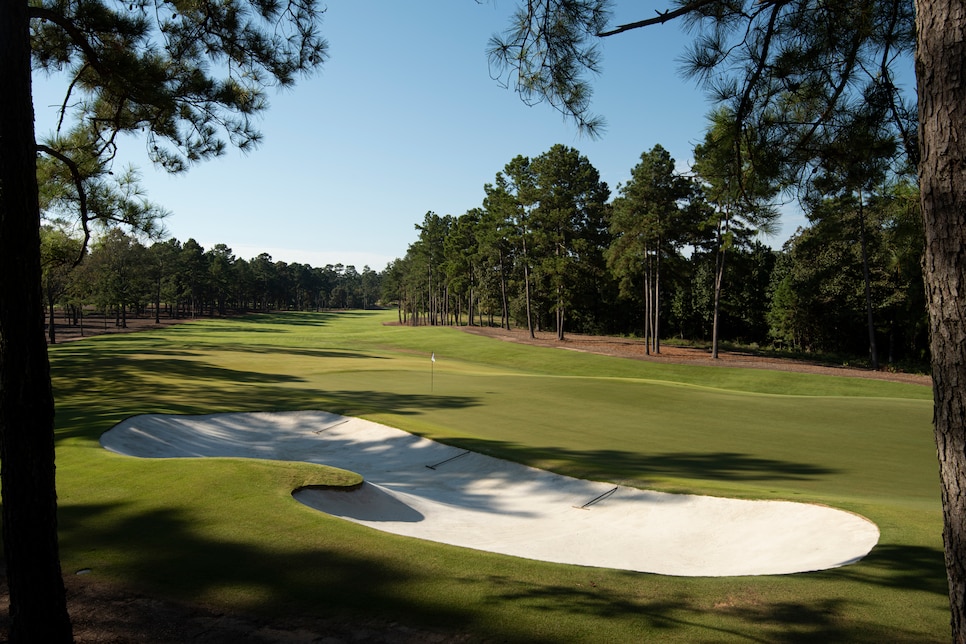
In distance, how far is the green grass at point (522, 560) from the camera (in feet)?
16.0

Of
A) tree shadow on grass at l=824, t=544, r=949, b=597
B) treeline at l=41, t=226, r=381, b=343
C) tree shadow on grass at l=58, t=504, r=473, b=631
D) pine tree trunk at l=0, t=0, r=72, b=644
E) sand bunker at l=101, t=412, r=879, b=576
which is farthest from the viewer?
treeline at l=41, t=226, r=381, b=343

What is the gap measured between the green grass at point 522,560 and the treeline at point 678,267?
15.1 m

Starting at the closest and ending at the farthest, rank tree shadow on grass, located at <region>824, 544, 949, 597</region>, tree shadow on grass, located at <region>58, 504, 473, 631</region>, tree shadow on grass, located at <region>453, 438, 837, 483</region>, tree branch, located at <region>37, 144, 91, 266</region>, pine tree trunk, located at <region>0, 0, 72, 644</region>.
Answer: pine tree trunk, located at <region>0, 0, 72, 644</region>, tree shadow on grass, located at <region>58, 504, 473, 631</region>, tree shadow on grass, located at <region>824, 544, 949, 597</region>, tree branch, located at <region>37, 144, 91, 266</region>, tree shadow on grass, located at <region>453, 438, 837, 483</region>

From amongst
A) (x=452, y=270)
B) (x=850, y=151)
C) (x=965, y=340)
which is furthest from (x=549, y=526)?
(x=452, y=270)

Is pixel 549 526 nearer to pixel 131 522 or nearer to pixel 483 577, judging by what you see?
pixel 483 577

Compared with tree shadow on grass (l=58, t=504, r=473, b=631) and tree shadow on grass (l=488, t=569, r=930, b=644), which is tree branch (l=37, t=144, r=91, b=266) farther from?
tree shadow on grass (l=488, t=569, r=930, b=644)

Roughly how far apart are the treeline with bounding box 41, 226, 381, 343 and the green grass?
16.4 ft

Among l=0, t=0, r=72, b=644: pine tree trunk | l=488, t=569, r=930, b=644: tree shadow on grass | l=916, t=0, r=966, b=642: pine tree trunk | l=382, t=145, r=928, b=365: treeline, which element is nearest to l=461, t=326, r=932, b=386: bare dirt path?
l=382, t=145, r=928, b=365: treeline

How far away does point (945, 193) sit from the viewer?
2.94m

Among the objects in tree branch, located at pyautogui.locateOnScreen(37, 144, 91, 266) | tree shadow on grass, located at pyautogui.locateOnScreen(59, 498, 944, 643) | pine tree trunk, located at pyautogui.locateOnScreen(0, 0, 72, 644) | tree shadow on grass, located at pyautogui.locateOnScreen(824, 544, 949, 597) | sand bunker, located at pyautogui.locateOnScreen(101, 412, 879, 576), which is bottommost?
Answer: sand bunker, located at pyautogui.locateOnScreen(101, 412, 879, 576)

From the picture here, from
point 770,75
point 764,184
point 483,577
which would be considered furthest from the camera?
point 764,184

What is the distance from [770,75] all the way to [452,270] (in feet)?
205

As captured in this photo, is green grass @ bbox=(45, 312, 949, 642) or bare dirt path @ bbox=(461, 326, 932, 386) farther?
bare dirt path @ bbox=(461, 326, 932, 386)

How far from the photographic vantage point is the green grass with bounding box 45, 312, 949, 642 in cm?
488
